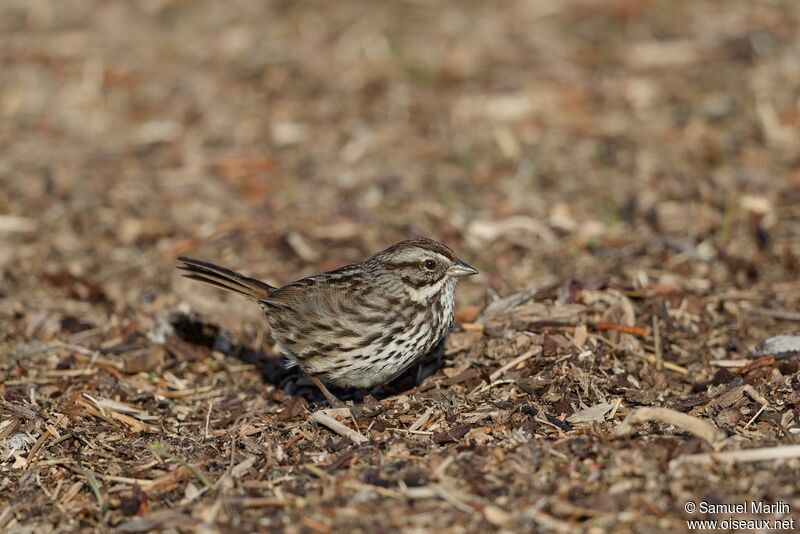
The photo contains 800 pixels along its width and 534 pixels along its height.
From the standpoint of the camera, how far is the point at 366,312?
5.98 metres

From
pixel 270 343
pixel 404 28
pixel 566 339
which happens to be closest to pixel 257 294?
pixel 270 343

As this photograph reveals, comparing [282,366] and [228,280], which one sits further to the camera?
[282,366]

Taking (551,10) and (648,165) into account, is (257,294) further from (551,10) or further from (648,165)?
(551,10)

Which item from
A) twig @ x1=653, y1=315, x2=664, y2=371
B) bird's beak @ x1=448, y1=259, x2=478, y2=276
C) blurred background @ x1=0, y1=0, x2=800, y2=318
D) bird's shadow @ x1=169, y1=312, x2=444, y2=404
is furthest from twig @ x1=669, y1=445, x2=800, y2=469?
blurred background @ x1=0, y1=0, x2=800, y2=318

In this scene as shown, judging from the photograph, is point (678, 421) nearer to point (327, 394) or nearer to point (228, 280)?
point (327, 394)

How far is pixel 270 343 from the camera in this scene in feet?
23.7

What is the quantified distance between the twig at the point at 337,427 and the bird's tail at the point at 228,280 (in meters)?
1.00

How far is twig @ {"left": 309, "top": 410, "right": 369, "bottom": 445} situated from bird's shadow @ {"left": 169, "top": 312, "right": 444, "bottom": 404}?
625 mm

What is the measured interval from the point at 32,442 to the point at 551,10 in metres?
8.89

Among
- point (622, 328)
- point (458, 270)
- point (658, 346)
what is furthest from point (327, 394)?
point (658, 346)

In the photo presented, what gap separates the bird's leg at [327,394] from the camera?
6055 millimetres

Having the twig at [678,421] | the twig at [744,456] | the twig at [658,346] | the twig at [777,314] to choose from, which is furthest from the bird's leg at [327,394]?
the twig at [777,314]

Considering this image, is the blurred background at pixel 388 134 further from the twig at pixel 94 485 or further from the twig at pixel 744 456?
the twig at pixel 744 456

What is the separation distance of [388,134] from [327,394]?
482 cm
